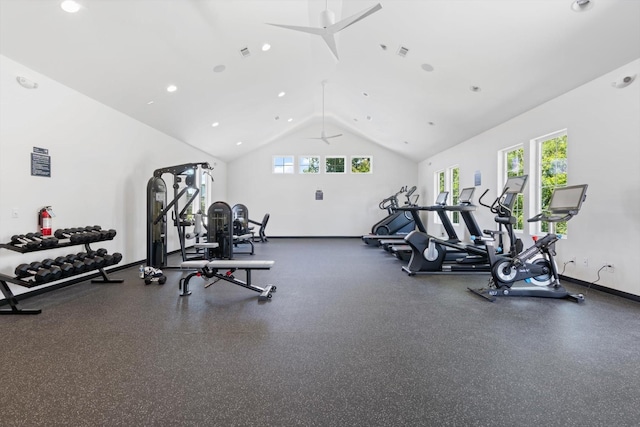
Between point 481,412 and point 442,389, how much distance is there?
0.25m

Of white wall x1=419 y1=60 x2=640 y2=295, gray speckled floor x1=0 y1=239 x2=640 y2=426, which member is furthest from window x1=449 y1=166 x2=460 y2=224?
gray speckled floor x1=0 y1=239 x2=640 y2=426

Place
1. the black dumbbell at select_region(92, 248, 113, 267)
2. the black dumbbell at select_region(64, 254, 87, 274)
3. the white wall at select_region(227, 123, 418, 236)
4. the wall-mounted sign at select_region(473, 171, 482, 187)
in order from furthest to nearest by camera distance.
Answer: the white wall at select_region(227, 123, 418, 236) → the wall-mounted sign at select_region(473, 171, 482, 187) → the black dumbbell at select_region(92, 248, 113, 267) → the black dumbbell at select_region(64, 254, 87, 274)

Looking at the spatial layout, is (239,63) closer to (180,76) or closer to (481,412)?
(180,76)

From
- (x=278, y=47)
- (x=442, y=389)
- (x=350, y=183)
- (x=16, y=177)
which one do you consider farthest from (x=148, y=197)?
(x=350, y=183)

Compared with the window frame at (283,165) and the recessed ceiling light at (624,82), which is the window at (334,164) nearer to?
the window frame at (283,165)

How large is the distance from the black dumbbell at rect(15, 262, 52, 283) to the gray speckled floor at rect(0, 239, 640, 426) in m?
0.33

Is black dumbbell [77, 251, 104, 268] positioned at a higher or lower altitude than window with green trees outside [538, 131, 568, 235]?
lower

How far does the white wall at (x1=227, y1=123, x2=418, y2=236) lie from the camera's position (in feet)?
38.1

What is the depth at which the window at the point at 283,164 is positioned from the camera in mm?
11719

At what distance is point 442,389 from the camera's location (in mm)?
1892

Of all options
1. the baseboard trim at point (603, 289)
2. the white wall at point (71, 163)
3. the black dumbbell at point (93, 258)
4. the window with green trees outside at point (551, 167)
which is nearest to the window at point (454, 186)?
the window with green trees outside at point (551, 167)

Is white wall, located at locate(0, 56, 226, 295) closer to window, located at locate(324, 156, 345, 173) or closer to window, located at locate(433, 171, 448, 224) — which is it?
window, located at locate(324, 156, 345, 173)

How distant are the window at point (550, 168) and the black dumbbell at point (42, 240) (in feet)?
21.5

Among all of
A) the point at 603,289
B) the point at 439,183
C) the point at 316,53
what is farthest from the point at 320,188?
the point at 603,289
